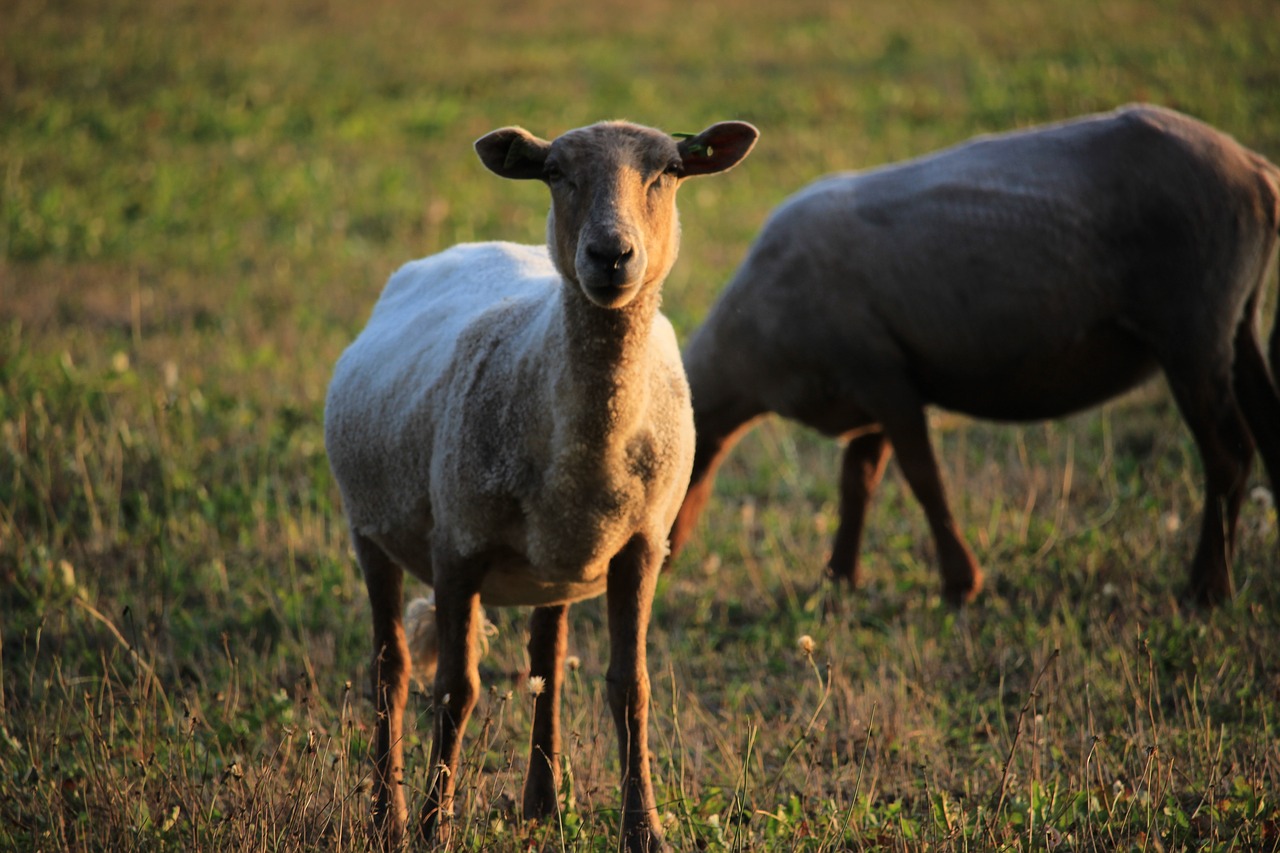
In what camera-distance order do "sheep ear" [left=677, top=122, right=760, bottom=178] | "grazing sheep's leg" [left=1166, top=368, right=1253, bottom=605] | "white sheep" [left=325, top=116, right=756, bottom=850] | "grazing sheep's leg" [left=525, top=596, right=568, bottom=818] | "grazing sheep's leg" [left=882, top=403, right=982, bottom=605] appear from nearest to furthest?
"white sheep" [left=325, top=116, right=756, bottom=850] < "sheep ear" [left=677, top=122, right=760, bottom=178] < "grazing sheep's leg" [left=525, top=596, right=568, bottom=818] < "grazing sheep's leg" [left=1166, top=368, right=1253, bottom=605] < "grazing sheep's leg" [left=882, top=403, right=982, bottom=605]

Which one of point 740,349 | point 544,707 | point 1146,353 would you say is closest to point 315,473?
point 740,349

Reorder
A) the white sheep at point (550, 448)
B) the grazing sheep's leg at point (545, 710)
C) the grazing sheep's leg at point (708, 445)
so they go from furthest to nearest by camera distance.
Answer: the grazing sheep's leg at point (708, 445) → the grazing sheep's leg at point (545, 710) → the white sheep at point (550, 448)

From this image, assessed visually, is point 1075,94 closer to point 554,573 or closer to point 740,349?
point 740,349

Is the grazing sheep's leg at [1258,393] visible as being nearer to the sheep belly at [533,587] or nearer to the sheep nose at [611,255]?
the sheep belly at [533,587]

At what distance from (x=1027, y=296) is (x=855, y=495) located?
1.33 meters

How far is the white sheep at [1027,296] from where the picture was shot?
5.95m

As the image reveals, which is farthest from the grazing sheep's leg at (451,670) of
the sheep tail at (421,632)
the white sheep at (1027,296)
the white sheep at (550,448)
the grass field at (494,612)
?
the white sheep at (1027,296)

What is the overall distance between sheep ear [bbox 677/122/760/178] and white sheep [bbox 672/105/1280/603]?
2550 mm

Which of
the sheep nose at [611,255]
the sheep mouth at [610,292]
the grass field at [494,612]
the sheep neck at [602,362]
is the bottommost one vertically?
the grass field at [494,612]

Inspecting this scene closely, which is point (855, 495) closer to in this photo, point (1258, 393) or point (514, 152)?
point (1258, 393)

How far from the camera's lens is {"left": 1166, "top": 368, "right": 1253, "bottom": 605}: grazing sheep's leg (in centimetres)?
588

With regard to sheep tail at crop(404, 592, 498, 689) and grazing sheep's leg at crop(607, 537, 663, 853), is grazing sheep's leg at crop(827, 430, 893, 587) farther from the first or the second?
grazing sheep's leg at crop(607, 537, 663, 853)

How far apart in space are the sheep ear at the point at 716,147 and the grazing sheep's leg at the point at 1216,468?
3.02m

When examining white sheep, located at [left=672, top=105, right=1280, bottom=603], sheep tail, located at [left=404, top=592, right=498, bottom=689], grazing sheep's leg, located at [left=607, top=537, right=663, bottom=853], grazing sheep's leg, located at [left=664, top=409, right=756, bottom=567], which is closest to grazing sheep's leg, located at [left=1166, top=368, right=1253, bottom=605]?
white sheep, located at [left=672, top=105, right=1280, bottom=603]
